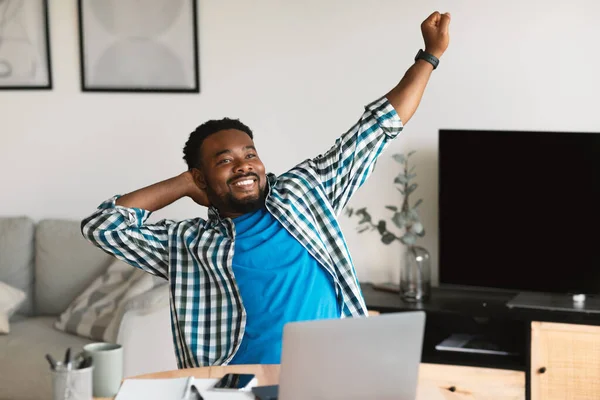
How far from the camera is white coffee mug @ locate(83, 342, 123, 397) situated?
5.63 ft

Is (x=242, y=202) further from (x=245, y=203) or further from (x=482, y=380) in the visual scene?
(x=482, y=380)

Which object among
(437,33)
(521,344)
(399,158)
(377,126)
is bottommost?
(521,344)

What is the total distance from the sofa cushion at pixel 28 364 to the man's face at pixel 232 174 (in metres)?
1.31

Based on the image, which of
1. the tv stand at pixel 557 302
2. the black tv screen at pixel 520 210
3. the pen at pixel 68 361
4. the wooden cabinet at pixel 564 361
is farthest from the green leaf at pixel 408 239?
the pen at pixel 68 361

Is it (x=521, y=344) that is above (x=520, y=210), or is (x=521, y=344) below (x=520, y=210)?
below

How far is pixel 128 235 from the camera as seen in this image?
89.2 inches

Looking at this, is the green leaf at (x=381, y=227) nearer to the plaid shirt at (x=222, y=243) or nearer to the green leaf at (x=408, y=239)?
the green leaf at (x=408, y=239)

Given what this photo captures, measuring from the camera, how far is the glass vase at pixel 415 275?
3564 millimetres

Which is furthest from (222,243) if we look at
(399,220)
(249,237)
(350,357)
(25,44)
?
(25,44)

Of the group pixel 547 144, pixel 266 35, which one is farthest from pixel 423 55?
pixel 266 35

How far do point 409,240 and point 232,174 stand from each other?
58.0 inches

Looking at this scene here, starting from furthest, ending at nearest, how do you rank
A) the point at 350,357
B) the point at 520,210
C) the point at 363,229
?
1. the point at 363,229
2. the point at 520,210
3. the point at 350,357

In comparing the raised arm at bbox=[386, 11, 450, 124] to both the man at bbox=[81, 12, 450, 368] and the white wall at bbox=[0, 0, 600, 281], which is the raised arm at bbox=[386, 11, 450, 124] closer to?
the man at bbox=[81, 12, 450, 368]

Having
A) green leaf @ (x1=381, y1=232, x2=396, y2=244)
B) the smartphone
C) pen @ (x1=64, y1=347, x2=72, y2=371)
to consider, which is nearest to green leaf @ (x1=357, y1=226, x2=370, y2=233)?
green leaf @ (x1=381, y1=232, x2=396, y2=244)
